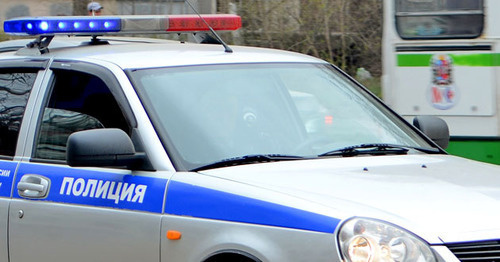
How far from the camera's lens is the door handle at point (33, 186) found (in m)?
4.77

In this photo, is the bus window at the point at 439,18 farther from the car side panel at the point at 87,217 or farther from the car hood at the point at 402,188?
the car side panel at the point at 87,217

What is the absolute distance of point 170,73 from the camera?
482cm

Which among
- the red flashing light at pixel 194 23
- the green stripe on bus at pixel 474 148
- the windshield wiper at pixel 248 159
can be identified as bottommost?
the green stripe on bus at pixel 474 148

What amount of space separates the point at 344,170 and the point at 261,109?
664 millimetres

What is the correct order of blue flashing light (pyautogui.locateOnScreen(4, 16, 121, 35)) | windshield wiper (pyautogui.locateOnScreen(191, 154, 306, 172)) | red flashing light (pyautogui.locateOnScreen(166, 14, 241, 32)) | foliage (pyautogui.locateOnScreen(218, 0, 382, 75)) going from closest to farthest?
windshield wiper (pyautogui.locateOnScreen(191, 154, 306, 172)) → blue flashing light (pyautogui.locateOnScreen(4, 16, 121, 35)) → red flashing light (pyautogui.locateOnScreen(166, 14, 241, 32)) → foliage (pyautogui.locateOnScreen(218, 0, 382, 75))

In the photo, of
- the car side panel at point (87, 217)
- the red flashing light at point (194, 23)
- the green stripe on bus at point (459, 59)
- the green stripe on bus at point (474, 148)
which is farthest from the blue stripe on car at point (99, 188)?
the green stripe on bus at point (459, 59)

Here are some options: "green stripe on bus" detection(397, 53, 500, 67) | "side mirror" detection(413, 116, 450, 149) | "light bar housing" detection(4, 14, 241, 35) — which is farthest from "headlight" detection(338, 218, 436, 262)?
→ "green stripe on bus" detection(397, 53, 500, 67)

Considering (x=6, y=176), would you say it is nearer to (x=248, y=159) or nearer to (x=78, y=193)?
(x=78, y=193)

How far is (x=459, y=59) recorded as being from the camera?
9.31 metres

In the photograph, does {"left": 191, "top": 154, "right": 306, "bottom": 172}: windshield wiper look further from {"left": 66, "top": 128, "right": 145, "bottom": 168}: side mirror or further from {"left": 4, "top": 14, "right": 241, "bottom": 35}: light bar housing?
{"left": 4, "top": 14, "right": 241, "bottom": 35}: light bar housing

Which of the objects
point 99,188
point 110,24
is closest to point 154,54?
point 110,24

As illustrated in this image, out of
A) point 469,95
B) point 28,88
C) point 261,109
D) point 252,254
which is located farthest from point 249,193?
point 469,95

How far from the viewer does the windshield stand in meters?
4.52

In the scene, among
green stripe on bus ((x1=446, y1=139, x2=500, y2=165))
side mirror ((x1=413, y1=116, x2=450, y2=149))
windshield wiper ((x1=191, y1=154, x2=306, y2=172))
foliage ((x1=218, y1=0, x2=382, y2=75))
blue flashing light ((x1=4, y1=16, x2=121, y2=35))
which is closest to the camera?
windshield wiper ((x1=191, y1=154, x2=306, y2=172))
